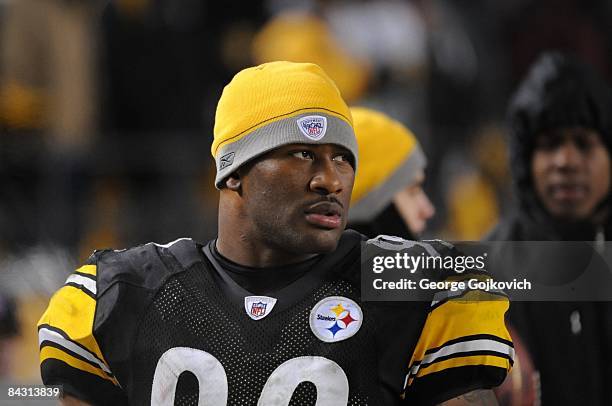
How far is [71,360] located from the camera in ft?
9.77

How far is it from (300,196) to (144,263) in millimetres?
416

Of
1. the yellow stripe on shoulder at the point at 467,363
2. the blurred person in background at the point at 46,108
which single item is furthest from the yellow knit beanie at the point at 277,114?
the blurred person in background at the point at 46,108

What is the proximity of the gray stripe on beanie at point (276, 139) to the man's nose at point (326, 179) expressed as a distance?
0.06 meters

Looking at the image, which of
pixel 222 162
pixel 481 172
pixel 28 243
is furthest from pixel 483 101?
pixel 222 162

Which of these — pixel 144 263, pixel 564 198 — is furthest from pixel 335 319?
pixel 564 198

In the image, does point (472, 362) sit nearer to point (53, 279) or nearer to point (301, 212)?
point (301, 212)

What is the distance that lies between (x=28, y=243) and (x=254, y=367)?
2.75 m

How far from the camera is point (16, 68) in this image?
682 cm

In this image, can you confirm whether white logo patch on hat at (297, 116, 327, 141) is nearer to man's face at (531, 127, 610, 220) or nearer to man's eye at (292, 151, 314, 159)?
man's eye at (292, 151, 314, 159)

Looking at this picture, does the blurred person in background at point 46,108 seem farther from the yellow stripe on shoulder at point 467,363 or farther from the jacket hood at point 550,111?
the yellow stripe on shoulder at point 467,363

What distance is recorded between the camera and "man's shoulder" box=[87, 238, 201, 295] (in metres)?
3.03

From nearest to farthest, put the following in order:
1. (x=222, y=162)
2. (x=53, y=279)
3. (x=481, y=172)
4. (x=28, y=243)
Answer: (x=222, y=162) < (x=53, y=279) < (x=28, y=243) < (x=481, y=172)

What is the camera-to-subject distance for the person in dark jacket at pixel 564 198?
3.67 metres

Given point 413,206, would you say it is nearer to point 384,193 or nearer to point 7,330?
point 384,193
